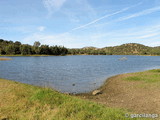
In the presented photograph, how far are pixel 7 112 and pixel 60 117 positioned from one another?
3.54m

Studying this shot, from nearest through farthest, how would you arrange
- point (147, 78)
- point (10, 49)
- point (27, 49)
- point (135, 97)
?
point (135, 97)
point (147, 78)
point (10, 49)
point (27, 49)

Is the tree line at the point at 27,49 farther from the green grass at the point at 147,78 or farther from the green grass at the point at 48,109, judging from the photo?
the green grass at the point at 48,109

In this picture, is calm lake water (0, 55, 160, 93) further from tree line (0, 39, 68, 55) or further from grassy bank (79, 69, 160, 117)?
tree line (0, 39, 68, 55)

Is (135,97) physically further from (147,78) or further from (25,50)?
(25,50)

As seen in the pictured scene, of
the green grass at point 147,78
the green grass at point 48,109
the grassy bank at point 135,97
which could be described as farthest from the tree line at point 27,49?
the green grass at point 48,109

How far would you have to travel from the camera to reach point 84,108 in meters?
8.22

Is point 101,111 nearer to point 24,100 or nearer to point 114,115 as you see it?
point 114,115

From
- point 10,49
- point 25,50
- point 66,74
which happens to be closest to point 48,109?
point 66,74

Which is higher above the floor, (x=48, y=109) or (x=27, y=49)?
(x=27, y=49)

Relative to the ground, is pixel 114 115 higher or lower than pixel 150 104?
higher

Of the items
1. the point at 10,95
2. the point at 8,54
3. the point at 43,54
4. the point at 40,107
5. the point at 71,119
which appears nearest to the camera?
the point at 71,119

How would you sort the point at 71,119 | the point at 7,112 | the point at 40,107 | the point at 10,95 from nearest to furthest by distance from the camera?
the point at 71,119, the point at 7,112, the point at 40,107, the point at 10,95

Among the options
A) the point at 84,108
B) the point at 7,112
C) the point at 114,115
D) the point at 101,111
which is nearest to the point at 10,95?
the point at 7,112

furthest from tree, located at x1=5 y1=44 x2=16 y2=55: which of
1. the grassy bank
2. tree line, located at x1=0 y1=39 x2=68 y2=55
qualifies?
the grassy bank
